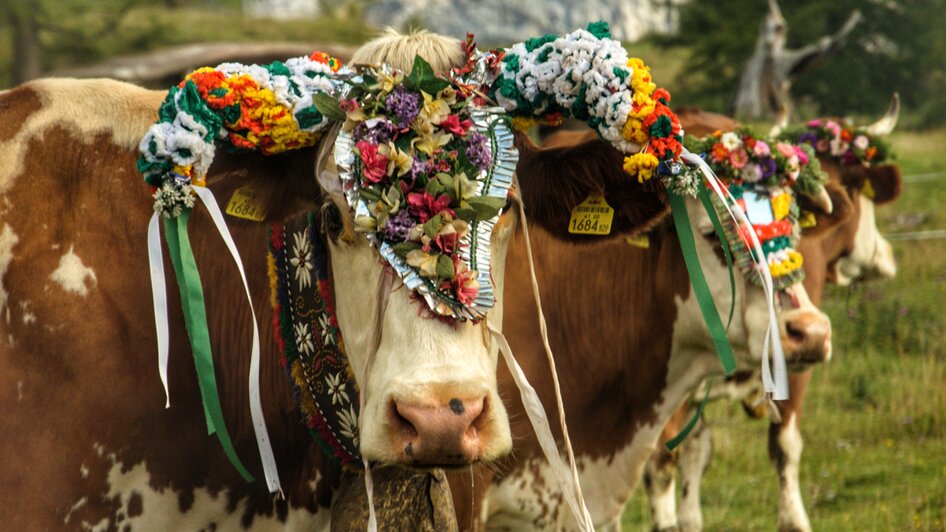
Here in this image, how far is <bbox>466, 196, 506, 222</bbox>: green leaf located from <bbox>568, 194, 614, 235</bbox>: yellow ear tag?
2.45ft

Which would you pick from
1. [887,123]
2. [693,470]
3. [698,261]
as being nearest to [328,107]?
[698,261]

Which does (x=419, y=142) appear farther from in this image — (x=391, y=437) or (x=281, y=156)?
(x=391, y=437)

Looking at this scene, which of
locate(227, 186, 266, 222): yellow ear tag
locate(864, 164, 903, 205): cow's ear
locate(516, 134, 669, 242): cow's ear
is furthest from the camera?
locate(864, 164, 903, 205): cow's ear

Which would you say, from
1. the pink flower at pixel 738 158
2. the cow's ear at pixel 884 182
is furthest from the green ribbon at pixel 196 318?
the cow's ear at pixel 884 182

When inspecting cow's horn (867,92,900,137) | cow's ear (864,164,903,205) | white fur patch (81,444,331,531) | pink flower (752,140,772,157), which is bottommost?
cow's ear (864,164,903,205)

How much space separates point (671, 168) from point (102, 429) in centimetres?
167

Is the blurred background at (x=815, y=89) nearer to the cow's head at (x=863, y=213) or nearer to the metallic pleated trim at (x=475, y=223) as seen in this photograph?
the cow's head at (x=863, y=213)

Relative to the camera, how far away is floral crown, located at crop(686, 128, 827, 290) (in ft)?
15.9

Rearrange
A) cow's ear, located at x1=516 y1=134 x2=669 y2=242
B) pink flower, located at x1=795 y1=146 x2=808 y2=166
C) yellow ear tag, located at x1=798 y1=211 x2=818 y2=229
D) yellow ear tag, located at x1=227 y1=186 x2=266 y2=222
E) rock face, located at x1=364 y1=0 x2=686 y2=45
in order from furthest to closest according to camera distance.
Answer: rock face, located at x1=364 y1=0 x2=686 y2=45 → yellow ear tag, located at x1=798 y1=211 x2=818 y2=229 → pink flower, located at x1=795 y1=146 x2=808 y2=166 → cow's ear, located at x1=516 y1=134 x2=669 y2=242 → yellow ear tag, located at x1=227 y1=186 x2=266 y2=222

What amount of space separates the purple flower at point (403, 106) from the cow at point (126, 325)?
18 cm

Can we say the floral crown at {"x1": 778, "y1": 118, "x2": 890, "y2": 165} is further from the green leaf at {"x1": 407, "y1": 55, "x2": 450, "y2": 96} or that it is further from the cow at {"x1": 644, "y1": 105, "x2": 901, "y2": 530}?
the green leaf at {"x1": 407, "y1": 55, "x2": 450, "y2": 96}

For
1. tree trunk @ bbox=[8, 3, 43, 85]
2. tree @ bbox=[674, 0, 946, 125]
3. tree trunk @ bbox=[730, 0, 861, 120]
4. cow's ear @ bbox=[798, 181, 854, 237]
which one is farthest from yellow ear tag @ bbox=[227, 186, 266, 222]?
tree @ bbox=[674, 0, 946, 125]

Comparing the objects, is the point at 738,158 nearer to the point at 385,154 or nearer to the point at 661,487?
the point at 661,487

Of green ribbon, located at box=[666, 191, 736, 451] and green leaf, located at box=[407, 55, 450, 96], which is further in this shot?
green ribbon, located at box=[666, 191, 736, 451]
